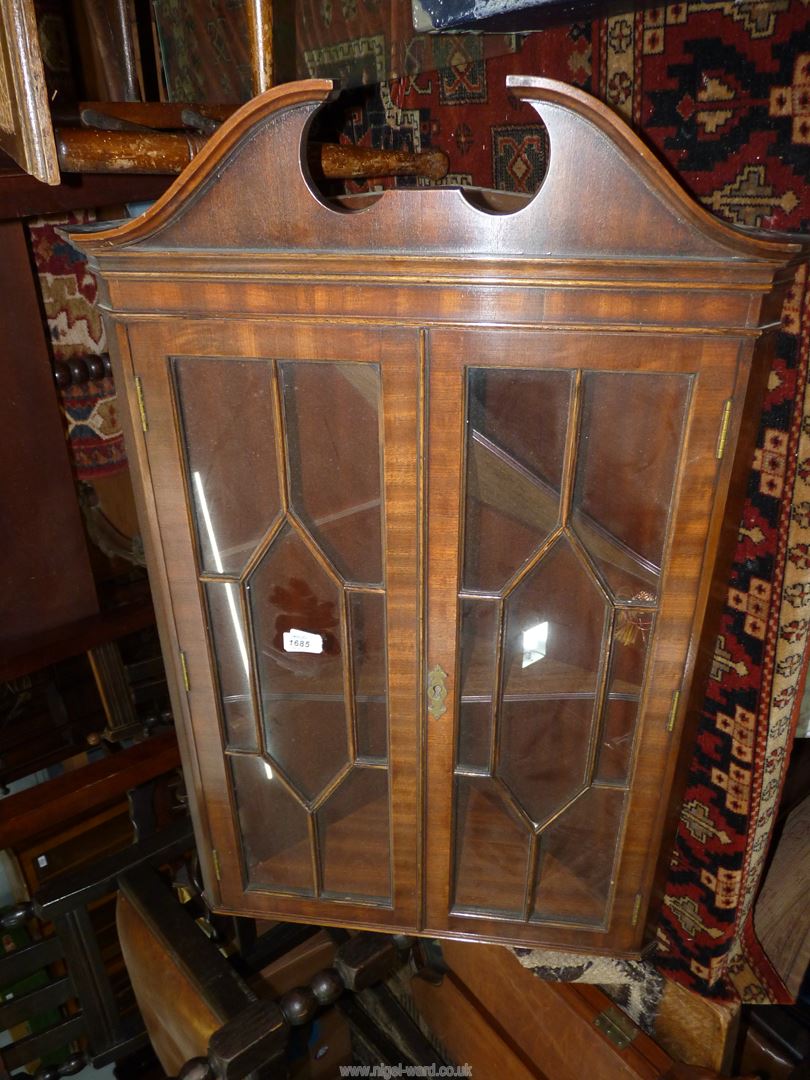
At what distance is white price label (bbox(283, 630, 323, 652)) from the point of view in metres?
0.92

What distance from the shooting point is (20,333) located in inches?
54.7

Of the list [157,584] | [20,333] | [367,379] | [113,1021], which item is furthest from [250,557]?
[113,1021]

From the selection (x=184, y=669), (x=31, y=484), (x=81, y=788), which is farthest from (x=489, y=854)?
(x=31, y=484)

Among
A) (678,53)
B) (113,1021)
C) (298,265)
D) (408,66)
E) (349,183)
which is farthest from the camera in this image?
(113,1021)

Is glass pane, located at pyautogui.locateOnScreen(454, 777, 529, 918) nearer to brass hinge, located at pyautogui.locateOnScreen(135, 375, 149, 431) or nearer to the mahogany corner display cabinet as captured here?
the mahogany corner display cabinet

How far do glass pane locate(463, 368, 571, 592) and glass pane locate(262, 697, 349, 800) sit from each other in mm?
270

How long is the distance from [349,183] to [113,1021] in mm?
1611

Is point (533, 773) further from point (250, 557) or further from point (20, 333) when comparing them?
point (20, 333)

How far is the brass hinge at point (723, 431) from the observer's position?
710 millimetres

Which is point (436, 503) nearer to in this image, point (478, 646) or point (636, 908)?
point (478, 646)

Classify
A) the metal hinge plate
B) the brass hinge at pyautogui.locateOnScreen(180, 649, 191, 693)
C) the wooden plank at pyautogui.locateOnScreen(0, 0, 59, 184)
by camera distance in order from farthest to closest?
the brass hinge at pyautogui.locateOnScreen(180, 649, 191, 693) → the metal hinge plate → the wooden plank at pyautogui.locateOnScreen(0, 0, 59, 184)

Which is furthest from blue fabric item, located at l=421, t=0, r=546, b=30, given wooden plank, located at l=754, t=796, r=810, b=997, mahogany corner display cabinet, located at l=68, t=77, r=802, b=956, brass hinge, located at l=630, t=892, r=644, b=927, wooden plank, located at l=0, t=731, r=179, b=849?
wooden plank, located at l=0, t=731, r=179, b=849

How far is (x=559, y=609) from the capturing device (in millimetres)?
864

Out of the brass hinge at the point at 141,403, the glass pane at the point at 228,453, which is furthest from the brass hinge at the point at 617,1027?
the brass hinge at the point at 141,403
